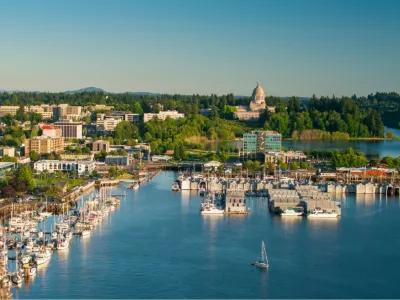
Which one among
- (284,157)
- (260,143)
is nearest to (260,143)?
(260,143)

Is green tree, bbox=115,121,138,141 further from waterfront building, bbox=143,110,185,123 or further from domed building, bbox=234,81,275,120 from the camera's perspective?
domed building, bbox=234,81,275,120

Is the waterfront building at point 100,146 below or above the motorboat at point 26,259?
above

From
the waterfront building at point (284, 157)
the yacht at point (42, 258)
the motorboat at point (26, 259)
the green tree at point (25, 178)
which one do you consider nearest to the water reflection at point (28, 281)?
the motorboat at point (26, 259)

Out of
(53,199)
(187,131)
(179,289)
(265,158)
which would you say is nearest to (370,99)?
(187,131)

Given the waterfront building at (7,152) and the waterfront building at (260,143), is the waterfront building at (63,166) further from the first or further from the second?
the waterfront building at (260,143)

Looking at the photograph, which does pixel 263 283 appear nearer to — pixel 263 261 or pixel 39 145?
pixel 263 261

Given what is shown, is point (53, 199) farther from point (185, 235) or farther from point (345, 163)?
point (345, 163)
